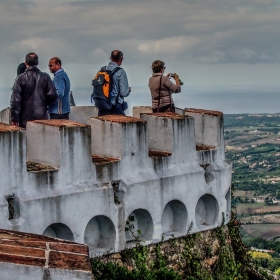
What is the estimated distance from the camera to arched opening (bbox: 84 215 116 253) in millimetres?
12578

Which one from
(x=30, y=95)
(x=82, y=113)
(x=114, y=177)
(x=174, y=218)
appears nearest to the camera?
(x=114, y=177)

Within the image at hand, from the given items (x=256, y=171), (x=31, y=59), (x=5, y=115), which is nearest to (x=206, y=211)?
(x=31, y=59)

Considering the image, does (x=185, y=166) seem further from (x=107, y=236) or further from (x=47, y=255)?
(x=47, y=255)

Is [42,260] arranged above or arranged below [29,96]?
below

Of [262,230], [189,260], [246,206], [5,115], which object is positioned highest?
[5,115]

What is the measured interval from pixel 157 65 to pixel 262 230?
78.7 meters

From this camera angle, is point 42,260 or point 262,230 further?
point 262,230

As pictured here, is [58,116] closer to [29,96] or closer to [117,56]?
[29,96]

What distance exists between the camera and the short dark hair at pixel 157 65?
1495 centimetres

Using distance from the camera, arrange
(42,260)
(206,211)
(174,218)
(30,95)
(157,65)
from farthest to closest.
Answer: (157,65), (206,211), (174,218), (30,95), (42,260)

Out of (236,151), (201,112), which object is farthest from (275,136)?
(201,112)

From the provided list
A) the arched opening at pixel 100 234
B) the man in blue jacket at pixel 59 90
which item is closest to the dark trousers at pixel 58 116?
the man in blue jacket at pixel 59 90

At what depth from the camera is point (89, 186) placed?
12297 mm

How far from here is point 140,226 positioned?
1340cm
